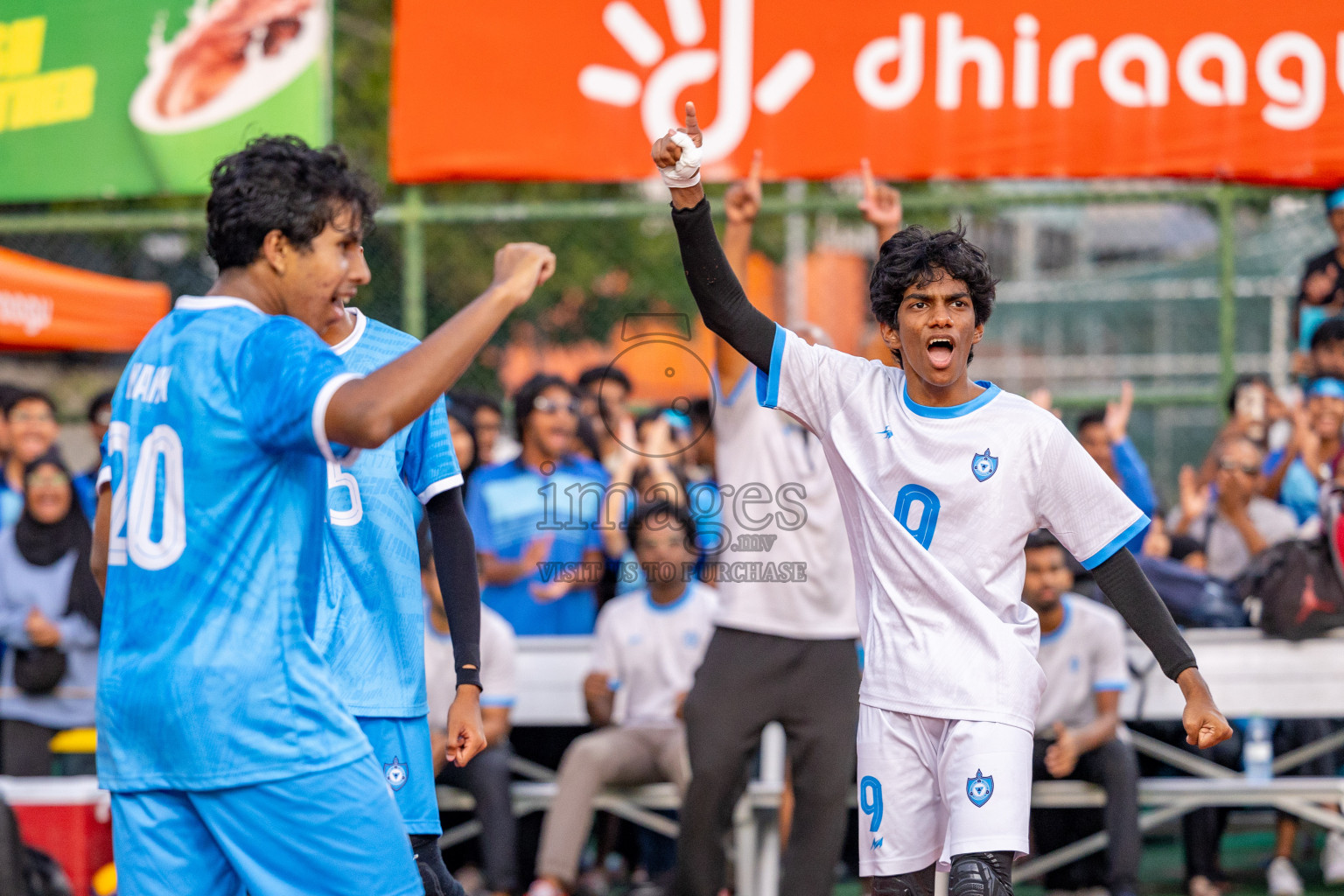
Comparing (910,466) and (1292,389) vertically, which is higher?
(1292,389)

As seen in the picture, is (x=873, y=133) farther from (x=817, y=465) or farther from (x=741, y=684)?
(x=741, y=684)

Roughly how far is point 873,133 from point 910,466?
401 centimetres

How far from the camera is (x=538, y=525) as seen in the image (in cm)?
680

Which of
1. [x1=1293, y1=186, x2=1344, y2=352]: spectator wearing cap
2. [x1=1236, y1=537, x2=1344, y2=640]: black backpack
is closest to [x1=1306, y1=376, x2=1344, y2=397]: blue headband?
[x1=1293, y1=186, x2=1344, y2=352]: spectator wearing cap

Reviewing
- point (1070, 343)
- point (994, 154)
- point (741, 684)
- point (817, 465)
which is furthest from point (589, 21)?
point (1070, 343)

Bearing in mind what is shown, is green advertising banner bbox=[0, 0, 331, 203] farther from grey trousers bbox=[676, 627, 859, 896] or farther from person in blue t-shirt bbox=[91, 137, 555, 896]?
person in blue t-shirt bbox=[91, 137, 555, 896]

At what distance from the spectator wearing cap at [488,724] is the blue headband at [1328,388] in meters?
3.97

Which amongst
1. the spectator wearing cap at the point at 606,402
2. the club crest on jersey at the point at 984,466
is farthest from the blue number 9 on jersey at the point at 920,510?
the spectator wearing cap at the point at 606,402

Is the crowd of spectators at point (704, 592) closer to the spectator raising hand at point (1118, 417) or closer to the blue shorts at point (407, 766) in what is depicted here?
the spectator raising hand at point (1118, 417)

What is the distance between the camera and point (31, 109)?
7793 mm

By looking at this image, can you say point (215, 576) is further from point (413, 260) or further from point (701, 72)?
point (701, 72)

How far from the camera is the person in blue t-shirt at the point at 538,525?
6.76 metres

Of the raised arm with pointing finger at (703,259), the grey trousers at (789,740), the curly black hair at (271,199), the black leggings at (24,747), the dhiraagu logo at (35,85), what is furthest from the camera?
the dhiraagu logo at (35,85)

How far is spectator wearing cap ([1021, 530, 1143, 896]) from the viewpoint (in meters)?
5.75
